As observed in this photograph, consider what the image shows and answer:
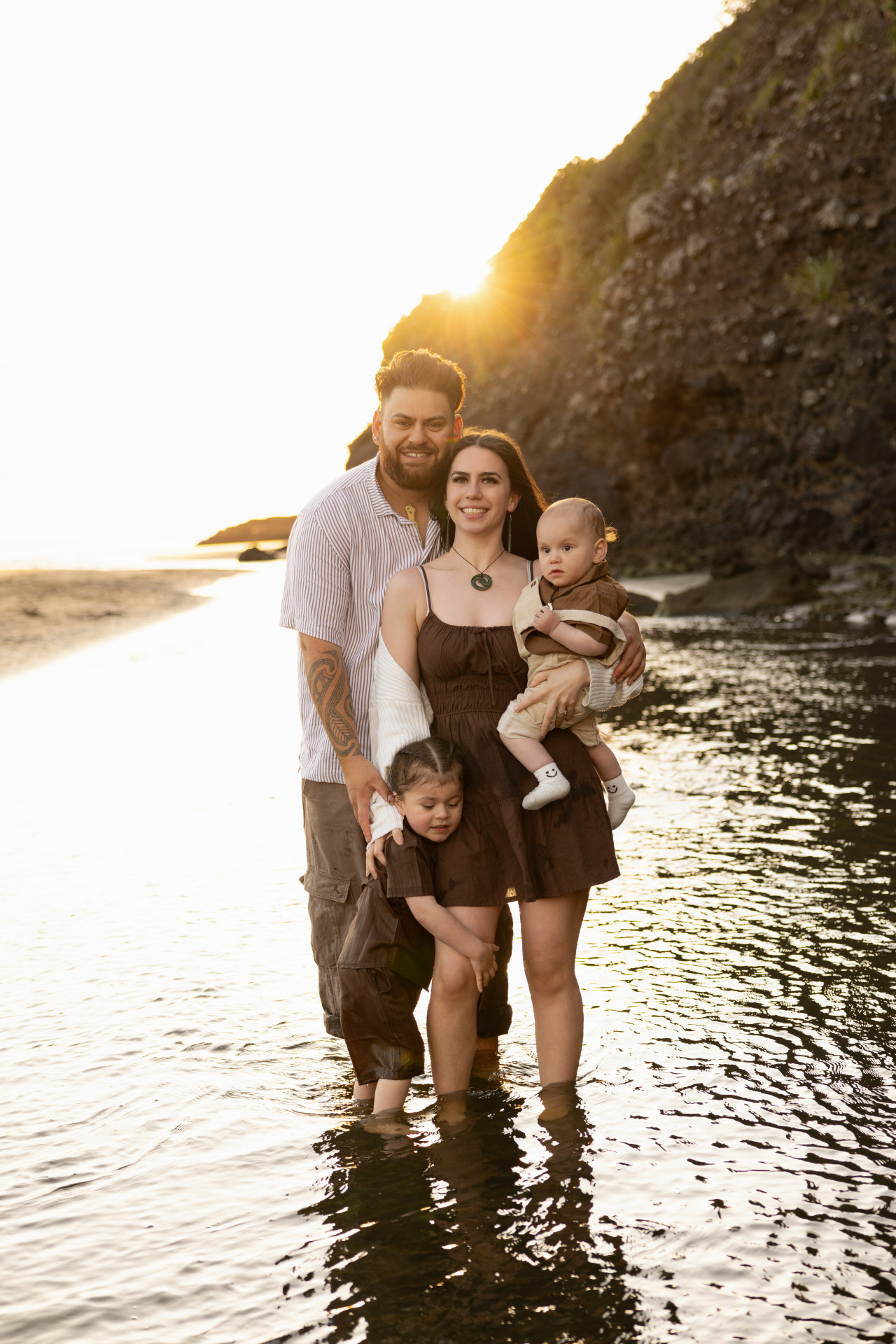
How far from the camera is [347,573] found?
3949mm

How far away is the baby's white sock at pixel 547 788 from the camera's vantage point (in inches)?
136

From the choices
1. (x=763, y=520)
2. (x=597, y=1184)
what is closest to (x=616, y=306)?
(x=763, y=520)

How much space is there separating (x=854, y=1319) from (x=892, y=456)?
24212 mm

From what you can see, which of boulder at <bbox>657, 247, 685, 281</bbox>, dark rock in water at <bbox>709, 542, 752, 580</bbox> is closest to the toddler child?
dark rock in water at <bbox>709, 542, 752, 580</bbox>

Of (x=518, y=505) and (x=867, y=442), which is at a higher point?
(x=867, y=442)

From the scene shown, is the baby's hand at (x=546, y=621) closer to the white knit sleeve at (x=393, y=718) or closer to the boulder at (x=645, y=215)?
the white knit sleeve at (x=393, y=718)

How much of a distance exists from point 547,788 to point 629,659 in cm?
53

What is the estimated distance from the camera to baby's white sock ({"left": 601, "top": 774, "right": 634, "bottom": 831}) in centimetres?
370

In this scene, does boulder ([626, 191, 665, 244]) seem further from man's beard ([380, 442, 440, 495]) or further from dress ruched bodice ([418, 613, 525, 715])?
→ dress ruched bodice ([418, 613, 525, 715])

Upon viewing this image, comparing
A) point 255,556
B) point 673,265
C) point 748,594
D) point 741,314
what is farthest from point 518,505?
point 255,556

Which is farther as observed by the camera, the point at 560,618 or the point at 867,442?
the point at 867,442

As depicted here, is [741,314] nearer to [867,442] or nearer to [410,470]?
[867,442]

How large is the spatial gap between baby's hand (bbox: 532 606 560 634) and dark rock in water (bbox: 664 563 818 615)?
17851 mm

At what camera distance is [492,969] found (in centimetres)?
351
